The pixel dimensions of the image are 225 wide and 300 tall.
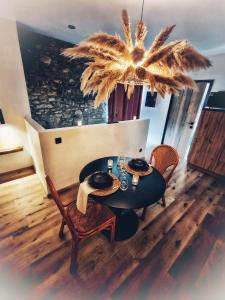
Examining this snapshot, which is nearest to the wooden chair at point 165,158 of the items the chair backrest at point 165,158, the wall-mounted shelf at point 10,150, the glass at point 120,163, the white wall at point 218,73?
the chair backrest at point 165,158

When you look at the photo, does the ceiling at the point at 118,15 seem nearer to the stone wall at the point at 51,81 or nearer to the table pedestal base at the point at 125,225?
the stone wall at the point at 51,81

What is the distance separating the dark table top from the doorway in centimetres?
264

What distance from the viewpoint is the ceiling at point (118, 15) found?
1642 millimetres

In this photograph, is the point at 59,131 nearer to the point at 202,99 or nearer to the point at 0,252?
the point at 0,252

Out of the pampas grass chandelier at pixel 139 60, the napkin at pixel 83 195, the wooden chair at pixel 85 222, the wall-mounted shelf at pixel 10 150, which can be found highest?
the pampas grass chandelier at pixel 139 60

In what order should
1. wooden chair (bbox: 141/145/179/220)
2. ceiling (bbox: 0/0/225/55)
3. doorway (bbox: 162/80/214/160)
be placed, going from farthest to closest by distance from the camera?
1. doorway (bbox: 162/80/214/160)
2. wooden chair (bbox: 141/145/179/220)
3. ceiling (bbox: 0/0/225/55)

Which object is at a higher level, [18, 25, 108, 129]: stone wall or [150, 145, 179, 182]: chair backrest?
[18, 25, 108, 129]: stone wall

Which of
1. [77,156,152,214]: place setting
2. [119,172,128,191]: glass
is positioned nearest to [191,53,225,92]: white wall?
[77,156,152,214]: place setting

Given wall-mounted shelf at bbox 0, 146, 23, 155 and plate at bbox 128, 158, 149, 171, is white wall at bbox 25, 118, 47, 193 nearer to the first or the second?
wall-mounted shelf at bbox 0, 146, 23, 155

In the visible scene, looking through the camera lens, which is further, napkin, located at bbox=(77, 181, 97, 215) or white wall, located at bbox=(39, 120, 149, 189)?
white wall, located at bbox=(39, 120, 149, 189)

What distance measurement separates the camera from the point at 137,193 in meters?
1.45

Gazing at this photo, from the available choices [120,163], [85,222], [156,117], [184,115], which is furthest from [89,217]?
[156,117]

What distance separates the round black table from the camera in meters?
1.33

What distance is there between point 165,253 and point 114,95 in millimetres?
3974
